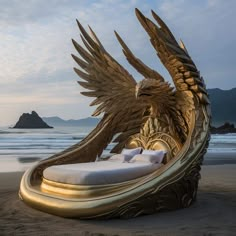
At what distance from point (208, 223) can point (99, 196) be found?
4.24 feet

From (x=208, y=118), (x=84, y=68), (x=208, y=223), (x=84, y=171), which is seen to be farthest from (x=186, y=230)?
(x=84, y=68)

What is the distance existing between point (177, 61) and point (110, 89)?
5.79ft

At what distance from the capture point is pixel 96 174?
5.02m

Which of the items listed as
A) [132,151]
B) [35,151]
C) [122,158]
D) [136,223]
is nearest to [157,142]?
[132,151]

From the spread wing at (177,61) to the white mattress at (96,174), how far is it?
111 cm

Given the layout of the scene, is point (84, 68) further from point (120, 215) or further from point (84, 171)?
point (120, 215)

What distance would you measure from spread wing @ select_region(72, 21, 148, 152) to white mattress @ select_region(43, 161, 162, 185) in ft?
4.94

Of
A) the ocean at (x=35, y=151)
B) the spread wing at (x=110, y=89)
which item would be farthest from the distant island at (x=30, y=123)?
the spread wing at (x=110, y=89)

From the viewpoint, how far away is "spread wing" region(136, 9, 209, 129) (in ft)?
18.1

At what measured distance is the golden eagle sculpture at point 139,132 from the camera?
16.2 feet

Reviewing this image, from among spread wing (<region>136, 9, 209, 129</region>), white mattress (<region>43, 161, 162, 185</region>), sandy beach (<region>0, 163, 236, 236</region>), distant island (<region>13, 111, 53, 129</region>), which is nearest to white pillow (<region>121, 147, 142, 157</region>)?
white mattress (<region>43, 161, 162, 185</region>)

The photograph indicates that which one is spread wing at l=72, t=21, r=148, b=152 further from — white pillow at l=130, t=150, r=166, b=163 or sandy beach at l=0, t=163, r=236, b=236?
sandy beach at l=0, t=163, r=236, b=236

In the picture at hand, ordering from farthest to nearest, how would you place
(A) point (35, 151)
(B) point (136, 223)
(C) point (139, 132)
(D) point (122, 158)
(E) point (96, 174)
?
(A) point (35, 151) < (C) point (139, 132) < (D) point (122, 158) < (E) point (96, 174) < (B) point (136, 223)

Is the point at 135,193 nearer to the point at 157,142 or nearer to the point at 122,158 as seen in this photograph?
the point at 122,158
